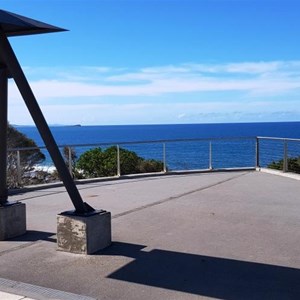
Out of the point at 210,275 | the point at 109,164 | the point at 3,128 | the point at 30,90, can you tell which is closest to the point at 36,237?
the point at 3,128

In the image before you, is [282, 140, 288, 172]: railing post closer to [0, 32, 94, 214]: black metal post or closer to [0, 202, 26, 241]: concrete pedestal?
[0, 202, 26, 241]: concrete pedestal

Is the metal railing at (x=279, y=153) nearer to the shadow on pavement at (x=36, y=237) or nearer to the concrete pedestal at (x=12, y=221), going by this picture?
the shadow on pavement at (x=36, y=237)

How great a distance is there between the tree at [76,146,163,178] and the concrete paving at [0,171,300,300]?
743 cm

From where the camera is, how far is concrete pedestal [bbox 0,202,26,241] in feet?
20.2

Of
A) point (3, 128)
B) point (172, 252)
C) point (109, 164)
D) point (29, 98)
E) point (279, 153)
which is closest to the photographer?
point (29, 98)

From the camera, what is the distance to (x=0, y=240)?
6129 millimetres

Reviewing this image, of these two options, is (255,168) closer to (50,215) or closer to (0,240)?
(50,215)

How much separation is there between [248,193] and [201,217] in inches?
106

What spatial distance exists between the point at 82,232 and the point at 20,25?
2481mm

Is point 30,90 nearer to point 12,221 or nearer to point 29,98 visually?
point 29,98

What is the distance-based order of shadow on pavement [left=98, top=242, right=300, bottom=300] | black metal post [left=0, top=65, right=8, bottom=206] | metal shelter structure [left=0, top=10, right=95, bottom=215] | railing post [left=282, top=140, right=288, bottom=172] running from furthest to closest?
railing post [left=282, top=140, right=288, bottom=172], black metal post [left=0, top=65, right=8, bottom=206], metal shelter structure [left=0, top=10, right=95, bottom=215], shadow on pavement [left=98, top=242, right=300, bottom=300]

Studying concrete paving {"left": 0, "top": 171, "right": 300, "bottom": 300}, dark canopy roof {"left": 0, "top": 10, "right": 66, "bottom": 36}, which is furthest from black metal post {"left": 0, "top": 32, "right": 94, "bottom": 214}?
concrete paving {"left": 0, "top": 171, "right": 300, "bottom": 300}

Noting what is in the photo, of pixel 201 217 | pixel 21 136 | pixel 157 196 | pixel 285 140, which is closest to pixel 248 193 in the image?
pixel 157 196

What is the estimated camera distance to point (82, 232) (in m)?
5.39
